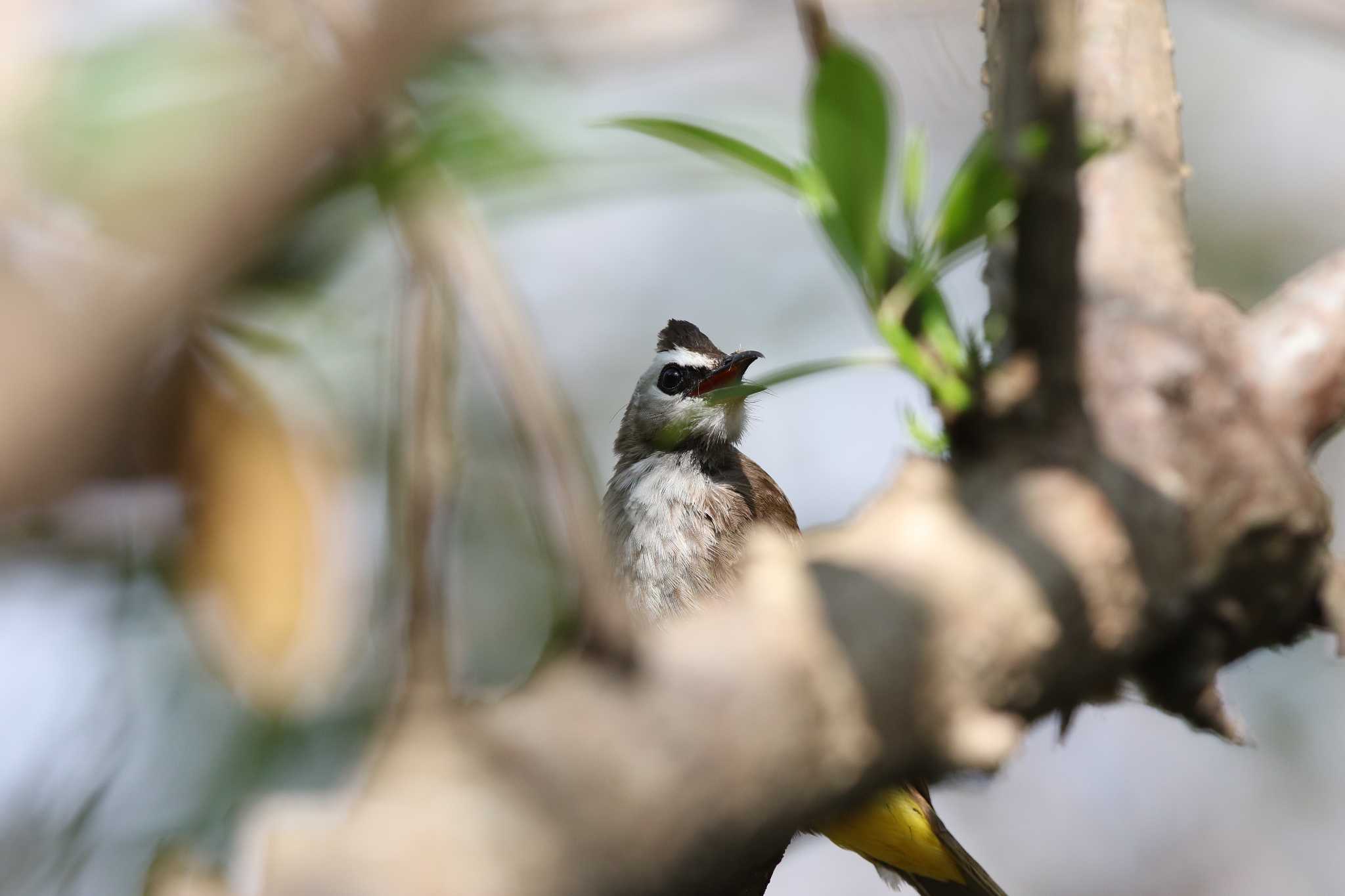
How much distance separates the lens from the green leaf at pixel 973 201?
1160mm

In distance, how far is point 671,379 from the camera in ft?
12.0

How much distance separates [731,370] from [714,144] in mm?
1912

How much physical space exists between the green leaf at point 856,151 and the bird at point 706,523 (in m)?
1.23

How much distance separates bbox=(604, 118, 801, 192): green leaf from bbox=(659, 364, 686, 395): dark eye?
2290mm

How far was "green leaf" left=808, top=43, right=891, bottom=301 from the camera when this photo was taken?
3.76ft

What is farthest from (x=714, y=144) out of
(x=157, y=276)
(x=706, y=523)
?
(x=706, y=523)

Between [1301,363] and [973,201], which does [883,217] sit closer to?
[973,201]

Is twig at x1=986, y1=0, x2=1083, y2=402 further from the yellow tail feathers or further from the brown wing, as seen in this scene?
the brown wing

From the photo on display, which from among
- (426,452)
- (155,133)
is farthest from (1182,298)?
(155,133)

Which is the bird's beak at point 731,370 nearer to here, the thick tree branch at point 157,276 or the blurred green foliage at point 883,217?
the blurred green foliage at point 883,217

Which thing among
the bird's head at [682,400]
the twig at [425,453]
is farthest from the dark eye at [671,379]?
the twig at [425,453]

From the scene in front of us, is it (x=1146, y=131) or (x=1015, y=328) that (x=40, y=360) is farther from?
(x=1146, y=131)

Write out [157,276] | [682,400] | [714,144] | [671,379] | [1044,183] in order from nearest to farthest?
[157,276] < [1044,183] < [714,144] < [682,400] < [671,379]

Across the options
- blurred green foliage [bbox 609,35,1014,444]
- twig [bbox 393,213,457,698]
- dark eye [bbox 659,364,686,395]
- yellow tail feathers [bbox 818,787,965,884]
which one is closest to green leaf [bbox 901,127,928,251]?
blurred green foliage [bbox 609,35,1014,444]
